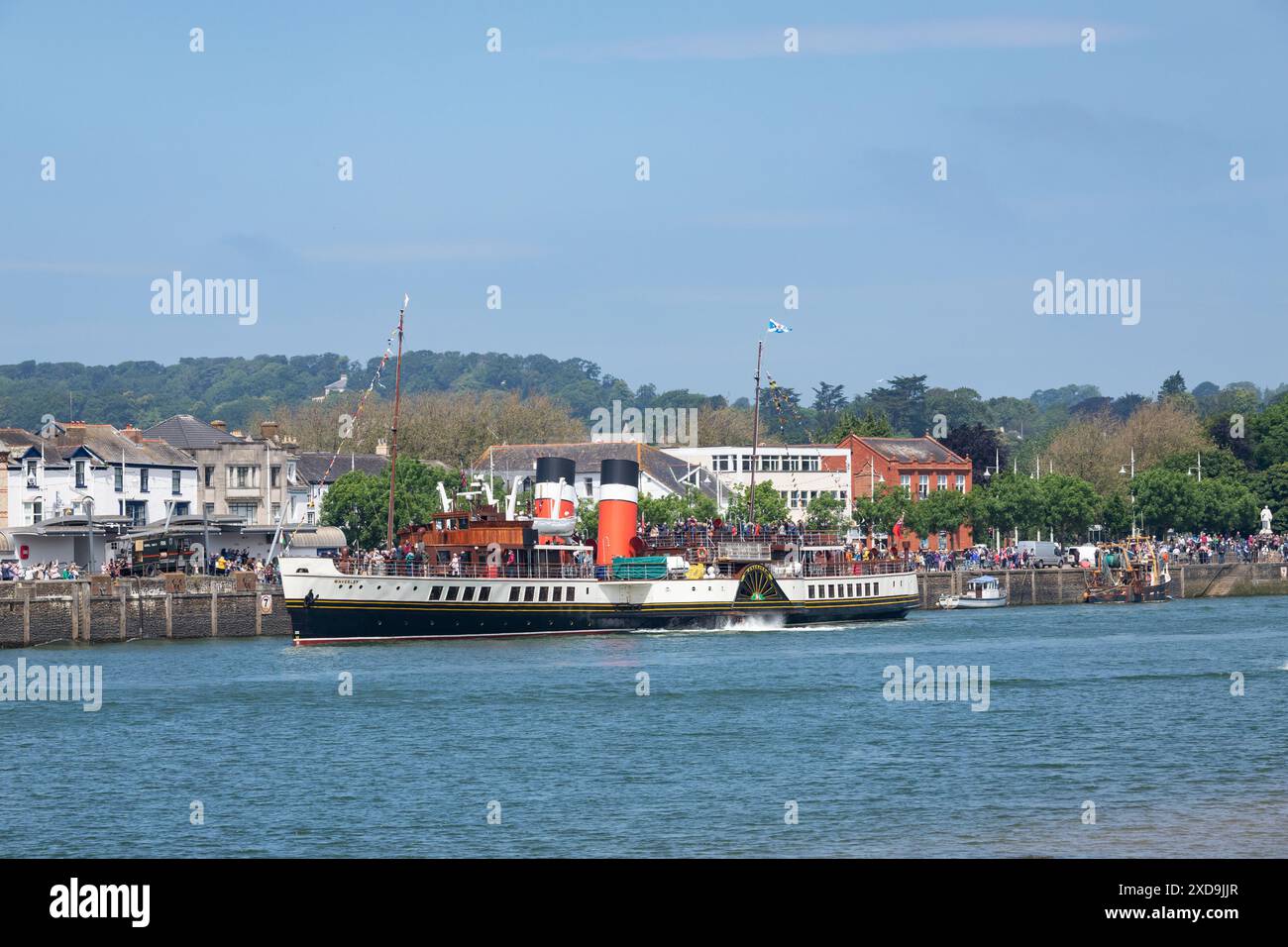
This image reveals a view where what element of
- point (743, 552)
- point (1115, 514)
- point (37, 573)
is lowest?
point (37, 573)

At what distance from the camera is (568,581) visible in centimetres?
7269

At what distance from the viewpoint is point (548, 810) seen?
31.6 metres

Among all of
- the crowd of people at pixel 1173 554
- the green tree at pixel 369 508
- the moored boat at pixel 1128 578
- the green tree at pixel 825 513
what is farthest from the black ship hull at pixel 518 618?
the green tree at pixel 825 513

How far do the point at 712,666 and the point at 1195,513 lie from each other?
7792cm

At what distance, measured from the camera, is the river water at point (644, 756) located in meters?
29.0

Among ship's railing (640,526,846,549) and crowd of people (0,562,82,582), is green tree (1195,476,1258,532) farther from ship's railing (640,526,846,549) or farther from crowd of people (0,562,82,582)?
crowd of people (0,562,82,582)

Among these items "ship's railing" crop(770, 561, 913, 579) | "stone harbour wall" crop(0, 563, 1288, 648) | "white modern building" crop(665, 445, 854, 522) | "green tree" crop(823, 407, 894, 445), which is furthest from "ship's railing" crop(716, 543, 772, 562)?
"green tree" crop(823, 407, 894, 445)

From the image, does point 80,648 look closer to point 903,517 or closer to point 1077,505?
point 903,517

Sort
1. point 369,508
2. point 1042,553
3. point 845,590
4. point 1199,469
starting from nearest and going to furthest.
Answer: point 845,590, point 369,508, point 1042,553, point 1199,469

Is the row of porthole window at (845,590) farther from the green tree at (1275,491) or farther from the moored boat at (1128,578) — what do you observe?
the green tree at (1275,491)

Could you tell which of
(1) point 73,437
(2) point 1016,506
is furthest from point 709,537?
(2) point 1016,506

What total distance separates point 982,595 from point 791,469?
29908 millimetres

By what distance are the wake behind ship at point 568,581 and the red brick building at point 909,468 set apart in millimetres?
46915

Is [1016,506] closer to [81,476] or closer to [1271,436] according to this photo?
[1271,436]
